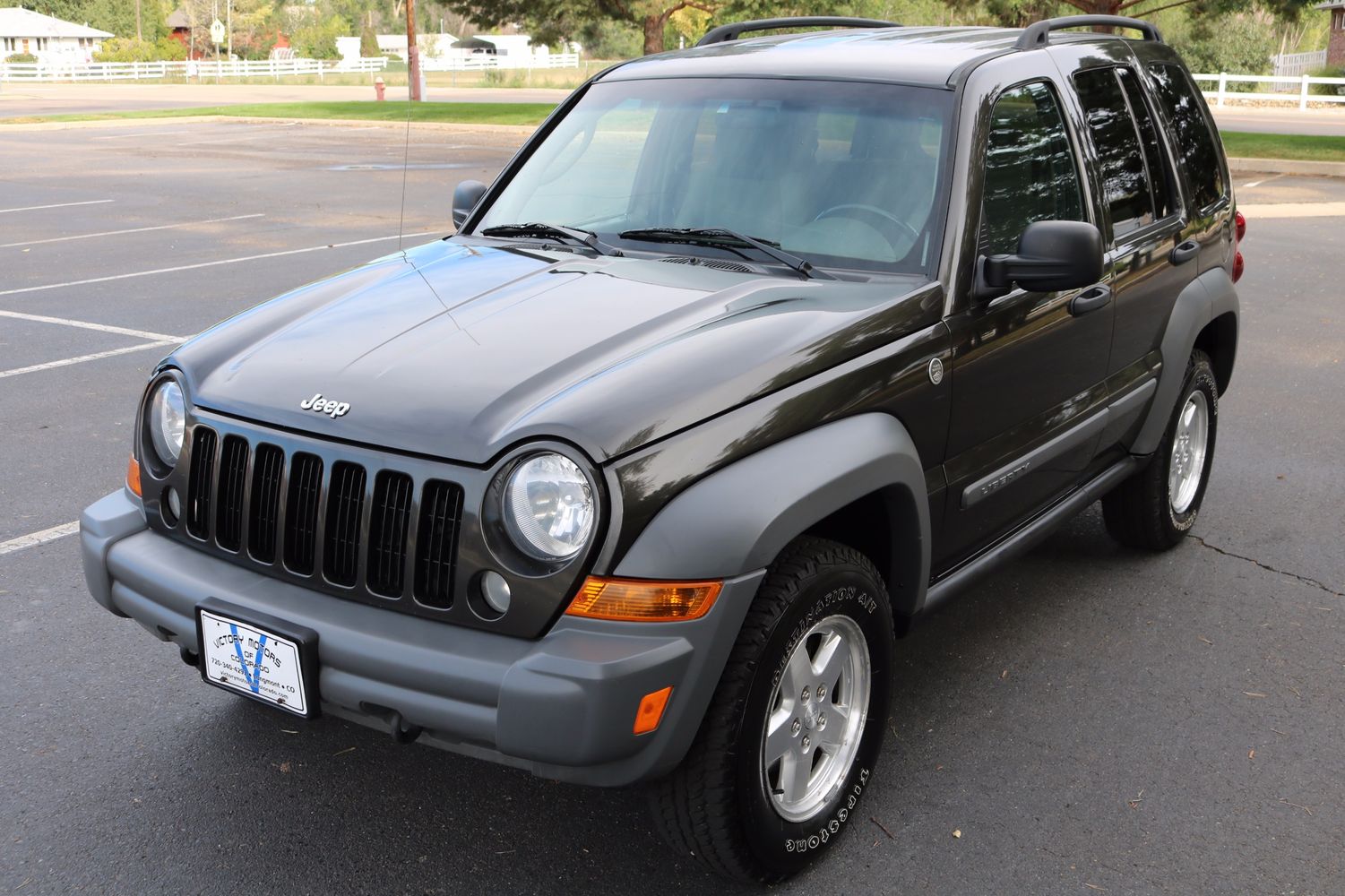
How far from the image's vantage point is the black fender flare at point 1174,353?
4668 millimetres

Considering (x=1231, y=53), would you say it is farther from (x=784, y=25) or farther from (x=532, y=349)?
(x=532, y=349)

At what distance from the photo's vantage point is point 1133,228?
4.41 m

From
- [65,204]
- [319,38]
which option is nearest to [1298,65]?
[65,204]

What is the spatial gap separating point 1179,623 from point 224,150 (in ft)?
74.1

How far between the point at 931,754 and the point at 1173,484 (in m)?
2.05

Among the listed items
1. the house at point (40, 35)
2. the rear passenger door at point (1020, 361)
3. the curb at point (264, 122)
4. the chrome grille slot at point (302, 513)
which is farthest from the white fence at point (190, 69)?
the chrome grille slot at point (302, 513)

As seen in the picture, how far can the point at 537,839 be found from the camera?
3199 millimetres

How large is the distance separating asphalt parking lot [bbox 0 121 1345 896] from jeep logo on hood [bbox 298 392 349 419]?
106 cm

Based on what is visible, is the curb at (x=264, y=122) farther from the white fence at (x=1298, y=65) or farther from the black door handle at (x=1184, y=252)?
the white fence at (x=1298, y=65)

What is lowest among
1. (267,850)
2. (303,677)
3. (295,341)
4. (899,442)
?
(267,850)

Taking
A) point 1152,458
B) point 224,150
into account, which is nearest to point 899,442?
point 1152,458

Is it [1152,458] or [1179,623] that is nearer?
[1179,623]

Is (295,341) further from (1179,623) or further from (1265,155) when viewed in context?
(1265,155)

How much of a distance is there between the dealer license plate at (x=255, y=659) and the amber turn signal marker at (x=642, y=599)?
0.60m
